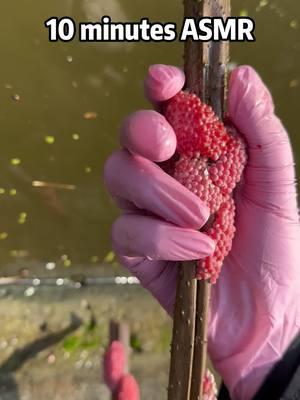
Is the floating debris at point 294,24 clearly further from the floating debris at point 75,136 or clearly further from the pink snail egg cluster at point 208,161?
the pink snail egg cluster at point 208,161

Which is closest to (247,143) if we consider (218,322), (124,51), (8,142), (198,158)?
(198,158)

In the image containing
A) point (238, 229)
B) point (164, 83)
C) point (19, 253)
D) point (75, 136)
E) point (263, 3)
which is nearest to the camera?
point (164, 83)

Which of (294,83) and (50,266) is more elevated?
(294,83)

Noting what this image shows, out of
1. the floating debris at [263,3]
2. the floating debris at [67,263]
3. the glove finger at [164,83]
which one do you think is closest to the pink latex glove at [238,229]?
the glove finger at [164,83]

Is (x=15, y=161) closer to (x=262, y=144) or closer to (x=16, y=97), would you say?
(x=16, y=97)

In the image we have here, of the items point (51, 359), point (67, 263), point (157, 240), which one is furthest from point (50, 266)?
point (157, 240)

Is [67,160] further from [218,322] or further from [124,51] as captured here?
[218,322]

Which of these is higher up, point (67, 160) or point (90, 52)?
point (90, 52)
